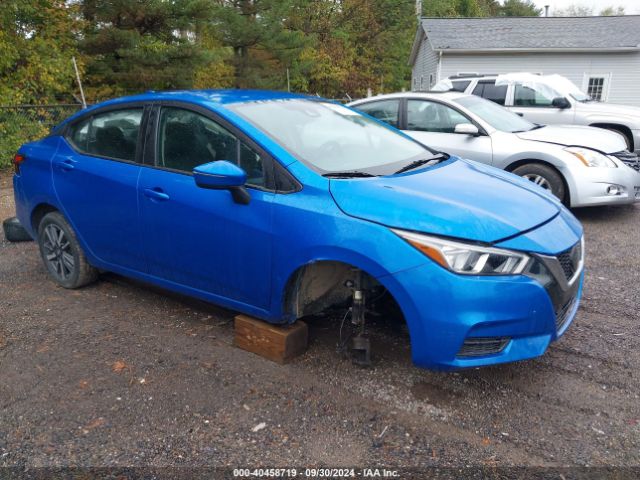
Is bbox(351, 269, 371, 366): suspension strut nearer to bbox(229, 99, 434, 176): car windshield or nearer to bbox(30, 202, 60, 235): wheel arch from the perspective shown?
bbox(229, 99, 434, 176): car windshield

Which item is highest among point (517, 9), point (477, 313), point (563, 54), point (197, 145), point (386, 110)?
point (517, 9)

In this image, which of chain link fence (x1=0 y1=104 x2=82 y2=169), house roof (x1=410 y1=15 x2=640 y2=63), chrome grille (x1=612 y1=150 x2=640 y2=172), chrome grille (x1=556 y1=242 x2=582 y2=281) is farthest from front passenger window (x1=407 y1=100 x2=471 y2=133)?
house roof (x1=410 y1=15 x2=640 y2=63)

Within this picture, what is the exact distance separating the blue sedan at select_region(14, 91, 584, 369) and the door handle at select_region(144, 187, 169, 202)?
0.5 inches

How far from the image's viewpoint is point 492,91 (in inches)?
393

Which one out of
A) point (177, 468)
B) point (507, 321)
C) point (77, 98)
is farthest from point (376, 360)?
point (77, 98)

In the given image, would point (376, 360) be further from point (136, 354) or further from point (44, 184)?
point (44, 184)

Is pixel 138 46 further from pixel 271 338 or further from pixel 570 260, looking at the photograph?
pixel 570 260

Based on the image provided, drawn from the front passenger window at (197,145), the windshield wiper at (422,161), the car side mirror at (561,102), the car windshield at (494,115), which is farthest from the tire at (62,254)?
the car side mirror at (561,102)

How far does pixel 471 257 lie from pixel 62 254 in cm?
350

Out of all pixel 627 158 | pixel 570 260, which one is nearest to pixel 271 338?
pixel 570 260

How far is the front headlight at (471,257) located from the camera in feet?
8.49

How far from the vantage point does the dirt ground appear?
2559 mm

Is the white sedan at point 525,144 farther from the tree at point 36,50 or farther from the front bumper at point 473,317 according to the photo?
the tree at point 36,50

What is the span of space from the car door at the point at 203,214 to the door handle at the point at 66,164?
2.82ft
